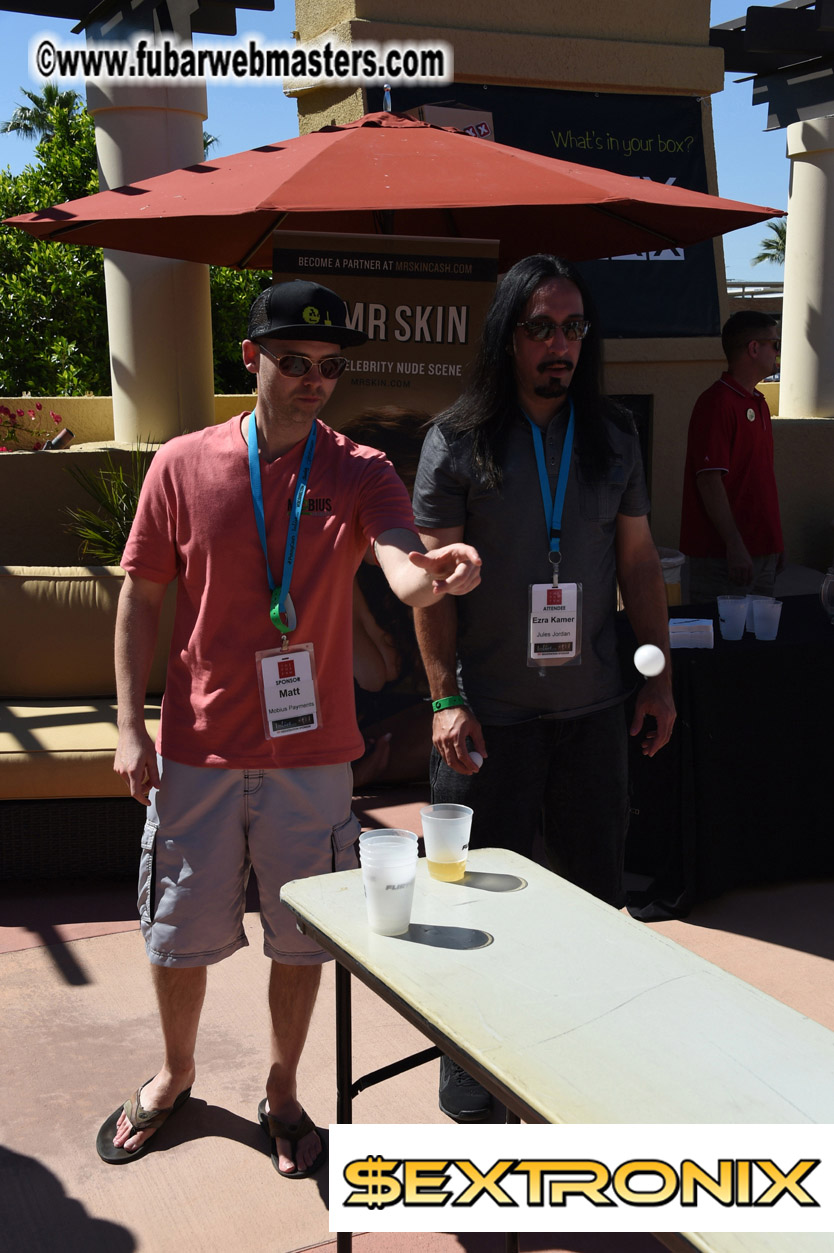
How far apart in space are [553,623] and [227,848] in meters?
0.90

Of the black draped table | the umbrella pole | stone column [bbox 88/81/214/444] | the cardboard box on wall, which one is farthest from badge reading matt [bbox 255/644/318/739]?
stone column [bbox 88/81/214/444]

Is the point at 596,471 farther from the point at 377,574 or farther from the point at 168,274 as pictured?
the point at 168,274

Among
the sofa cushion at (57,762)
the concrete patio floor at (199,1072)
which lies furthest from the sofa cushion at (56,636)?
the concrete patio floor at (199,1072)

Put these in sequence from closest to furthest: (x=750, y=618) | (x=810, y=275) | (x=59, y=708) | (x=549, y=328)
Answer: (x=549, y=328), (x=750, y=618), (x=59, y=708), (x=810, y=275)

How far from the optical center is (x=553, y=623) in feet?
8.64

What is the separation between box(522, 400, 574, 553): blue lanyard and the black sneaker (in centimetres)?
125

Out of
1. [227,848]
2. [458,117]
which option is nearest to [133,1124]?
[227,848]

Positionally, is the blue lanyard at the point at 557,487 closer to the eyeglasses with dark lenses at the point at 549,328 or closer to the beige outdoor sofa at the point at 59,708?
the eyeglasses with dark lenses at the point at 549,328

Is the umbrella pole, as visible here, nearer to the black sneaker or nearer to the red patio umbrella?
the red patio umbrella

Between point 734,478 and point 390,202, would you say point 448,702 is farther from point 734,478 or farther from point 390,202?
point 734,478

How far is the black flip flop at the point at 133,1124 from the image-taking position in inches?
103

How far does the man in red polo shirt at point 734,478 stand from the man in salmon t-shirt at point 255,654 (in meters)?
3.25

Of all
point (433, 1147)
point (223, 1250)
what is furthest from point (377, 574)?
point (433, 1147)

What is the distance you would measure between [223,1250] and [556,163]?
3849 millimetres
